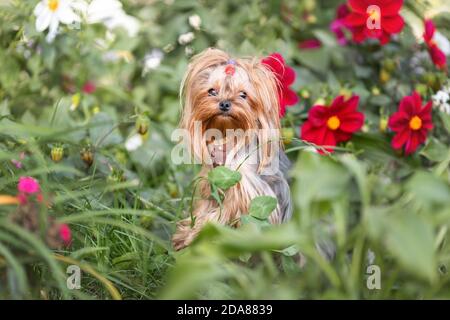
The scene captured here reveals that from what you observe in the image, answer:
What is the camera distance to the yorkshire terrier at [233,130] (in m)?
2.46

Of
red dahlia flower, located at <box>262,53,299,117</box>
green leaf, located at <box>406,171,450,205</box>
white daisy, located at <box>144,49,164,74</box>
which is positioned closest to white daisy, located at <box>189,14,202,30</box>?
white daisy, located at <box>144,49,164,74</box>

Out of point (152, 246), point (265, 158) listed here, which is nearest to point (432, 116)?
point (265, 158)

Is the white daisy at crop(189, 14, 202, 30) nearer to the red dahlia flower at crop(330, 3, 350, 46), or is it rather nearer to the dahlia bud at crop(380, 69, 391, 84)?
the red dahlia flower at crop(330, 3, 350, 46)

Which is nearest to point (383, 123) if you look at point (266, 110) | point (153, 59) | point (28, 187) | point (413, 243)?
point (266, 110)

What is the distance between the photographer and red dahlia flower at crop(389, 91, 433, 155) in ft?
10.8

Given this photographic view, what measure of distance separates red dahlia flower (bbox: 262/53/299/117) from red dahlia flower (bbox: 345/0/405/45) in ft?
1.75

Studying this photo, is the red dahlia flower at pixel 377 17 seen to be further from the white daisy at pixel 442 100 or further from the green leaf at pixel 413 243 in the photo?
the green leaf at pixel 413 243

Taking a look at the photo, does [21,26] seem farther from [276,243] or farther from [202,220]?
[276,243]

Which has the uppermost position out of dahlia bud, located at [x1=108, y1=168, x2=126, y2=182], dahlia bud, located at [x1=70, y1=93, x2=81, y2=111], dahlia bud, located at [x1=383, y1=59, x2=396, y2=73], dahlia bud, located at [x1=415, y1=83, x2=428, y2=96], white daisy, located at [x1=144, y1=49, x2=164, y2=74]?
dahlia bud, located at [x1=108, y1=168, x2=126, y2=182]

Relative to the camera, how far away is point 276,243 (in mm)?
1581

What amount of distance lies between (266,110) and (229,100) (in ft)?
0.46

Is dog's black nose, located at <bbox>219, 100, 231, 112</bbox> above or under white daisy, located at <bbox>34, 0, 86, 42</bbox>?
above

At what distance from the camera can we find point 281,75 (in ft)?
9.27
